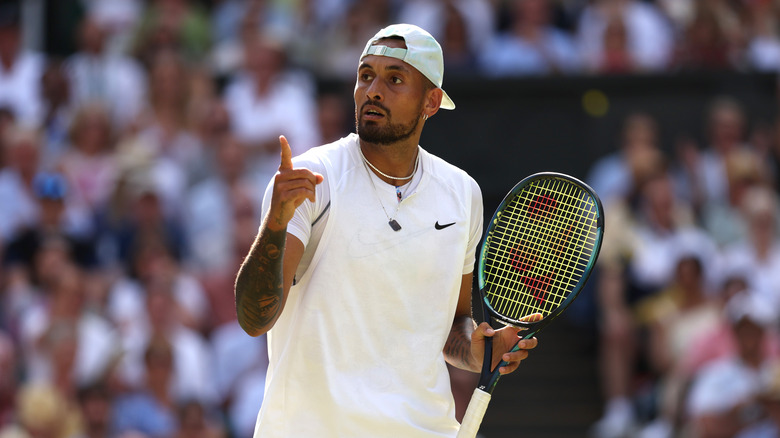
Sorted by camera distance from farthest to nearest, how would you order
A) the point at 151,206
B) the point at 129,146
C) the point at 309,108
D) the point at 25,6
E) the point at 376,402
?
the point at 25,6 < the point at 309,108 < the point at 129,146 < the point at 151,206 < the point at 376,402

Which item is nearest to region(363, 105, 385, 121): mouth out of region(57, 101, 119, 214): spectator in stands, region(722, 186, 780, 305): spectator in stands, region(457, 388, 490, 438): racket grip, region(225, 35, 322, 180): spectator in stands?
region(457, 388, 490, 438): racket grip

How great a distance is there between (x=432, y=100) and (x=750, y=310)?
4397mm

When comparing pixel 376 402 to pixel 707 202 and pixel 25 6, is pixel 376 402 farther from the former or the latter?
pixel 25 6

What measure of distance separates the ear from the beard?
0.29ft

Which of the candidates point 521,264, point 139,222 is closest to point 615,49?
point 139,222

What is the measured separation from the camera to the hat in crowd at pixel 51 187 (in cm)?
790

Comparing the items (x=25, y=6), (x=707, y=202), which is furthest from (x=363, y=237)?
(x=25, y=6)

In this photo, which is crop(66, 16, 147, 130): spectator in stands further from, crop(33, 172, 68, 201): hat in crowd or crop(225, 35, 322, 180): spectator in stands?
crop(33, 172, 68, 201): hat in crowd

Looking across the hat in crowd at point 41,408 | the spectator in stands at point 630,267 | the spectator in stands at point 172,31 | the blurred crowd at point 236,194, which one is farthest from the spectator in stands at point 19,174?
the spectator in stands at point 630,267

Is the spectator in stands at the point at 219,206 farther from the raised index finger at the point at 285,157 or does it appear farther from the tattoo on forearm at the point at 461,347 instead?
the raised index finger at the point at 285,157

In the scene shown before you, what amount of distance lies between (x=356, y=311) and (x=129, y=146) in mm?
5458

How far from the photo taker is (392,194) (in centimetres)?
368

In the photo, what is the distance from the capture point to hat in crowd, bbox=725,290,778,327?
733 centimetres

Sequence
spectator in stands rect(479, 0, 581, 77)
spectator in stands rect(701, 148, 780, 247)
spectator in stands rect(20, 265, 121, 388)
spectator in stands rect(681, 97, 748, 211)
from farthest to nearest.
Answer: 1. spectator in stands rect(479, 0, 581, 77)
2. spectator in stands rect(681, 97, 748, 211)
3. spectator in stands rect(701, 148, 780, 247)
4. spectator in stands rect(20, 265, 121, 388)
